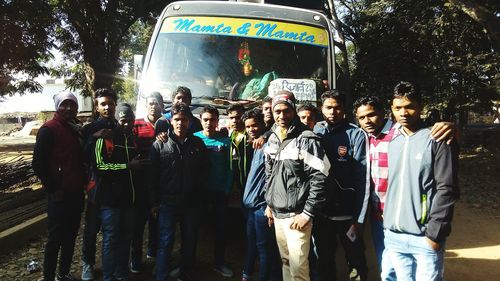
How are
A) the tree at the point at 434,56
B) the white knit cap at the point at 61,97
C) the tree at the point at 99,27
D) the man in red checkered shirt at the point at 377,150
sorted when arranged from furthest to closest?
the tree at the point at 99,27
the tree at the point at 434,56
the white knit cap at the point at 61,97
the man in red checkered shirt at the point at 377,150

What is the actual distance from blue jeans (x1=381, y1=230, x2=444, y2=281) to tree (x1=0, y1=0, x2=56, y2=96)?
10.7 meters

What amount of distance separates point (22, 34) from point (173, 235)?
1042 centimetres

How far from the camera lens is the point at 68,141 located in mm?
3469

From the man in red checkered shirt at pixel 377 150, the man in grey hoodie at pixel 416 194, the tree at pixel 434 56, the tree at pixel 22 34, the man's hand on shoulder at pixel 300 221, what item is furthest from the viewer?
the tree at pixel 434 56

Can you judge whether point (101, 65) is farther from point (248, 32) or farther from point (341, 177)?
point (341, 177)

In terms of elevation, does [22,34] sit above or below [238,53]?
above

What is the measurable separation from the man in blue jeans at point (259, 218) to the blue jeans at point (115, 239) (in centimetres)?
107

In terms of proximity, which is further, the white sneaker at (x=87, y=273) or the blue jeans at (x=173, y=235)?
the white sneaker at (x=87, y=273)

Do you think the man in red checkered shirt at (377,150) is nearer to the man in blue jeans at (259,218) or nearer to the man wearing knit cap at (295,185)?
the man wearing knit cap at (295,185)

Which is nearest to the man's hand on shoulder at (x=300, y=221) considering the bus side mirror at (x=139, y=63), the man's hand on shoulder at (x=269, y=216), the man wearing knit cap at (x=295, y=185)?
the man wearing knit cap at (x=295, y=185)

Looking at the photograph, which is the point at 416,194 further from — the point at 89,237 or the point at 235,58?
the point at 235,58

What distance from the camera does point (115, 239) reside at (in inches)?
130

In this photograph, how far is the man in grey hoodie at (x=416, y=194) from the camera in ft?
7.49

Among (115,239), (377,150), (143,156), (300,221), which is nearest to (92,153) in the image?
(143,156)
